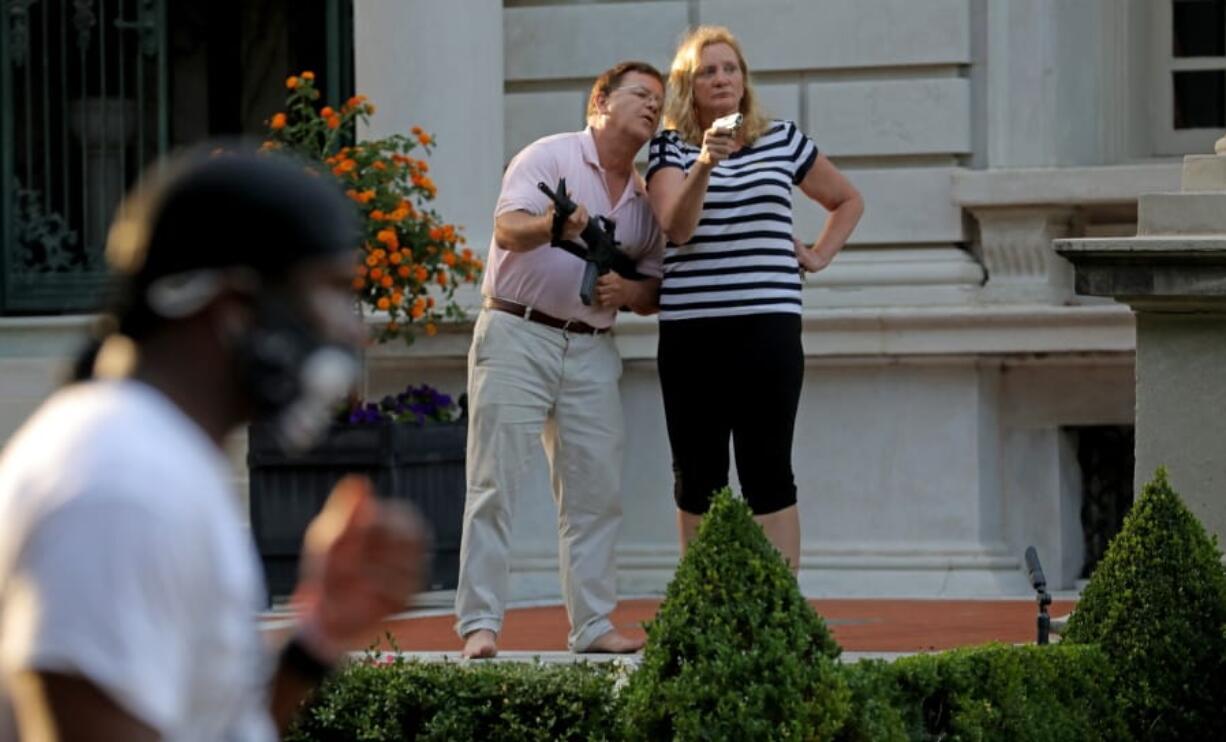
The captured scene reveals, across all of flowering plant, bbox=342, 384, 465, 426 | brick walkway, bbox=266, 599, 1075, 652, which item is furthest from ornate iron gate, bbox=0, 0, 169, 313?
brick walkway, bbox=266, 599, 1075, 652

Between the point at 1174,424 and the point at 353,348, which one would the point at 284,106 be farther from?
the point at 353,348

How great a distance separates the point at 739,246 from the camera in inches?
318

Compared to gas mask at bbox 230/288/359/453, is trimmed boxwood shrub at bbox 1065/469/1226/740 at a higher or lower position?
lower

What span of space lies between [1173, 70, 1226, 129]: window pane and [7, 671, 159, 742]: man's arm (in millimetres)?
10531

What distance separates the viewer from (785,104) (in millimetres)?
12016

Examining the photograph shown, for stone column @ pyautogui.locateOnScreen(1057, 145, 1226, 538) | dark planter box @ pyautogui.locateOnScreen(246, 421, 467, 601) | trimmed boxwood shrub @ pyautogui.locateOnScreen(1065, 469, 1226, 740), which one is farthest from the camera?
dark planter box @ pyautogui.locateOnScreen(246, 421, 467, 601)

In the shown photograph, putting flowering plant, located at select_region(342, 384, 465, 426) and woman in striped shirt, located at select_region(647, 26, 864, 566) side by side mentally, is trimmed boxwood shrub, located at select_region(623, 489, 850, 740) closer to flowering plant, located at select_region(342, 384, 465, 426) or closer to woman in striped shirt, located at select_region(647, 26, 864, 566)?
woman in striped shirt, located at select_region(647, 26, 864, 566)

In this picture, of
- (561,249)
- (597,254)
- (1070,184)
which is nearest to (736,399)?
(597,254)

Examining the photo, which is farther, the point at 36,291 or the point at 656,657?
the point at 36,291

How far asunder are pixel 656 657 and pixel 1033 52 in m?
6.49

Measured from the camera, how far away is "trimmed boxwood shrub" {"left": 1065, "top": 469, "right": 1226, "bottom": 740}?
22.2ft

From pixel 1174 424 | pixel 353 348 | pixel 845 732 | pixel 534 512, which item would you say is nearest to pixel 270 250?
pixel 353 348

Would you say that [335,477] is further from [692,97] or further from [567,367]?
[692,97]

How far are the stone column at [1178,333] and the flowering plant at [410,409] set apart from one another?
Answer: 14.5 feet
